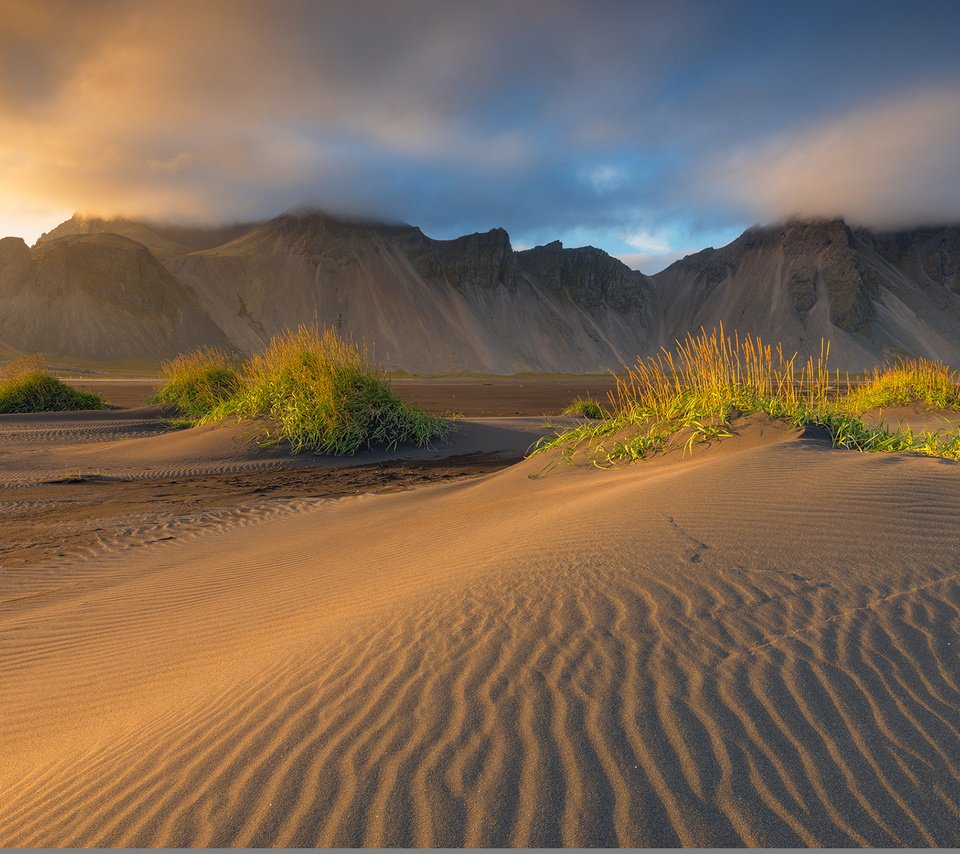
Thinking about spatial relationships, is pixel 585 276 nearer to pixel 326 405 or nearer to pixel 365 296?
pixel 365 296

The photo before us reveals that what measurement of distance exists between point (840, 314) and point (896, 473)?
9452 centimetres

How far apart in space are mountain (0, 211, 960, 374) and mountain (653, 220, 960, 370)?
21cm

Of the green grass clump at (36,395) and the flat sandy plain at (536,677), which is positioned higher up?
the green grass clump at (36,395)

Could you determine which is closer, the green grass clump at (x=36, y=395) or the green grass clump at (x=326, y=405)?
the green grass clump at (x=326, y=405)

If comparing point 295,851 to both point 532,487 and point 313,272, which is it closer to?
point 532,487

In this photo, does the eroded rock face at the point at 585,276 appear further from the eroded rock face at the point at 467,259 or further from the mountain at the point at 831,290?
the mountain at the point at 831,290

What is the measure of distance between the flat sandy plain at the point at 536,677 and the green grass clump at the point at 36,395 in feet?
50.3

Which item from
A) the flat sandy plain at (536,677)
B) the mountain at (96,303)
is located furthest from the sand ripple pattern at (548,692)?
the mountain at (96,303)

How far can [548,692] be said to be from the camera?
92.8 inches

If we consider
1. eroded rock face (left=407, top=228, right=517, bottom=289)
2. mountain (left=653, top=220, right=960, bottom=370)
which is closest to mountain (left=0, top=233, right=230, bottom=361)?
eroded rock face (left=407, top=228, right=517, bottom=289)

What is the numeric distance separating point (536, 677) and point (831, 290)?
99.7 meters

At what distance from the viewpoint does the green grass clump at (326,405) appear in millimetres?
12297

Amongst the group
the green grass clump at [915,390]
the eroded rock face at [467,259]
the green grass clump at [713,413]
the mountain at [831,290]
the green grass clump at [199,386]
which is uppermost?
the eroded rock face at [467,259]

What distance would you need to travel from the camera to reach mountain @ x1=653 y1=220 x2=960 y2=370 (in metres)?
87.4
